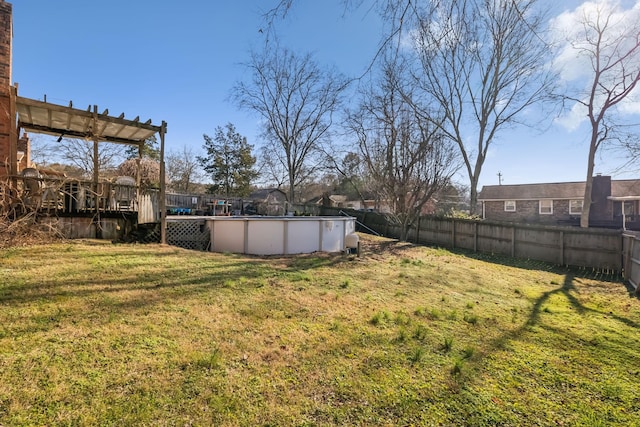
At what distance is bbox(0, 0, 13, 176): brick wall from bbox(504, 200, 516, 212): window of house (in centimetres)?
3028

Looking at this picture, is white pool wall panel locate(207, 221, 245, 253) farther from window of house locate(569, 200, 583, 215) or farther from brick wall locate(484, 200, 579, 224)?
window of house locate(569, 200, 583, 215)

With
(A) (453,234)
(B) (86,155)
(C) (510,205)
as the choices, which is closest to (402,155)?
(A) (453,234)

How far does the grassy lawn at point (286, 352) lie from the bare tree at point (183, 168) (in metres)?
27.6

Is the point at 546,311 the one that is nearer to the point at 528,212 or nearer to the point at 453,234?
the point at 453,234

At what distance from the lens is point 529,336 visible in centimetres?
373

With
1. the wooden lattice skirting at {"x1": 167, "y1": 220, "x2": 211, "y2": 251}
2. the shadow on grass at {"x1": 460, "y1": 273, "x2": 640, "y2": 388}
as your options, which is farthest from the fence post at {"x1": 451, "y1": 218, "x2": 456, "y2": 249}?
the wooden lattice skirting at {"x1": 167, "y1": 220, "x2": 211, "y2": 251}

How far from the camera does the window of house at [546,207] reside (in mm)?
23938

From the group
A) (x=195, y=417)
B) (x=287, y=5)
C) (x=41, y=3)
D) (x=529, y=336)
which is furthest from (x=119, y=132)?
(x=529, y=336)

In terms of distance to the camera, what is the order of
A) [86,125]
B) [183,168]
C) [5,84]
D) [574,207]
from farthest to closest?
[183,168]
[574,207]
[86,125]
[5,84]

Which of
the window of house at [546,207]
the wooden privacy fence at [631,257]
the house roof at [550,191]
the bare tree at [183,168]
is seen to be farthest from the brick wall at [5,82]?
the window of house at [546,207]

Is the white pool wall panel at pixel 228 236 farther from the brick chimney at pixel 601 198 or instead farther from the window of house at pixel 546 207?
the brick chimney at pixel 601 198

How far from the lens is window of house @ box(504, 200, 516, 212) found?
25484 mm

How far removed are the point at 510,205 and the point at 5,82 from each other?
3056cm

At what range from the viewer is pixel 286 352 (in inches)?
115
